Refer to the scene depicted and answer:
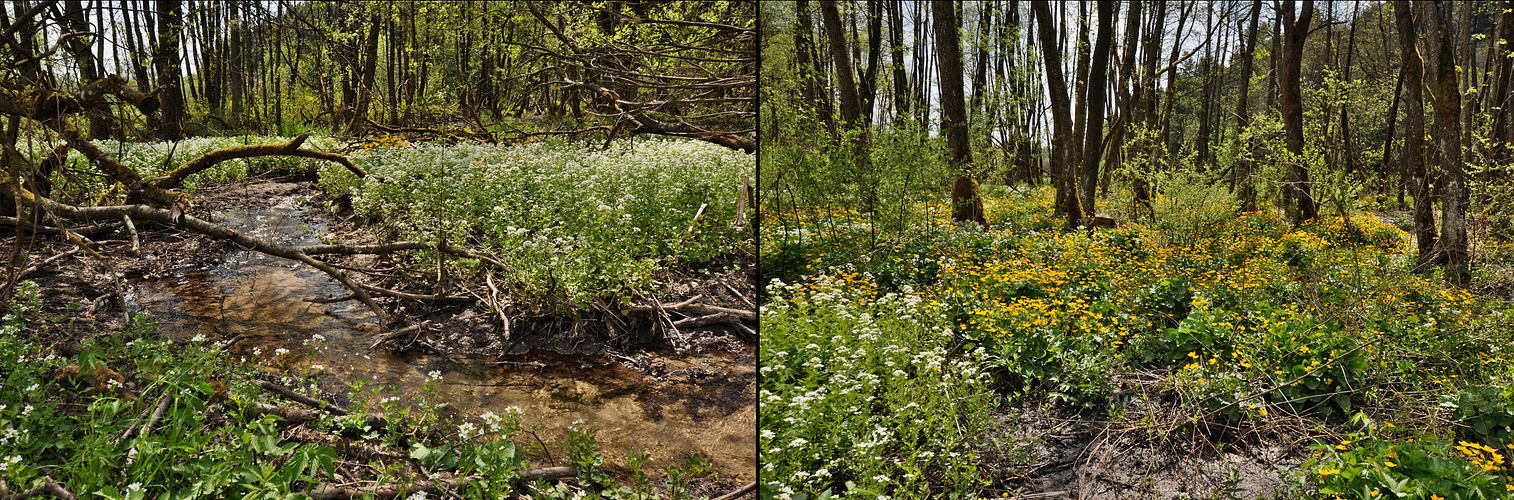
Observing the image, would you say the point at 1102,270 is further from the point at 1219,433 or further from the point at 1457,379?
the point at 1219,433

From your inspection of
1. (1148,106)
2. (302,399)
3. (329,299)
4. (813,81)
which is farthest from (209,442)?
(1148,106)

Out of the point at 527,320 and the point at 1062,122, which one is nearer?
the point at 527,320

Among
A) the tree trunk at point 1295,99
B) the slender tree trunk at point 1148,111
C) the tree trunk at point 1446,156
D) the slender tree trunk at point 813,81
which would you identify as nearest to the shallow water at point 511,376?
the slender tree trunk at point 813,81

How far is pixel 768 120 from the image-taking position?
604 centimetres

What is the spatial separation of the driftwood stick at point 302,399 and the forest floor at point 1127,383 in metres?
1.87

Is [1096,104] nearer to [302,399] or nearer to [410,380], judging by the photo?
[410,380]

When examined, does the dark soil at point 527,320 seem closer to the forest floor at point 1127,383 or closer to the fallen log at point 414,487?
the forest floor at point 1127,383

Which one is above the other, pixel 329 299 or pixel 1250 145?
pixel 1250 145

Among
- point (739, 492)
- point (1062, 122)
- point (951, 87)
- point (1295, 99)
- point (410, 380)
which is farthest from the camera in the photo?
point (1295, 99)

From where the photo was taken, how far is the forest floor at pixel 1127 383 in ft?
9.70

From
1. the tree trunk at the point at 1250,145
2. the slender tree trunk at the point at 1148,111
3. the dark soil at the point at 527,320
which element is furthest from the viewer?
the tree trunk at the point at 1250,145

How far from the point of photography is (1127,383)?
4.10 m

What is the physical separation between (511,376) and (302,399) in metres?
1.13

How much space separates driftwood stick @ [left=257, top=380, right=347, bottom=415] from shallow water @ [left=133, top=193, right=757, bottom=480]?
6.4 inches
